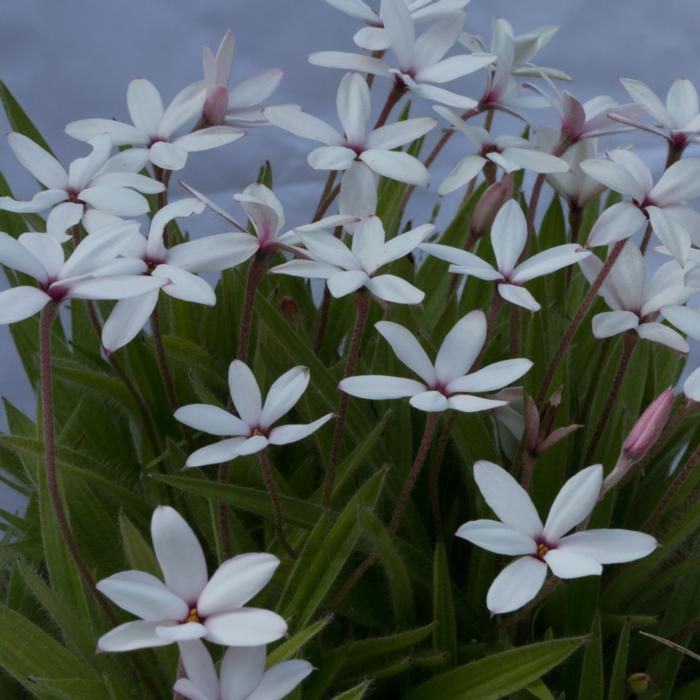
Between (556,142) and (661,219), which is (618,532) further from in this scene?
(556,142)

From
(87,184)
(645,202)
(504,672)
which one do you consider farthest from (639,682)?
(87,184)

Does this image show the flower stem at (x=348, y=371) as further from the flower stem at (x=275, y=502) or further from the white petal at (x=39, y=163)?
the white petal at (x=39, y=163)

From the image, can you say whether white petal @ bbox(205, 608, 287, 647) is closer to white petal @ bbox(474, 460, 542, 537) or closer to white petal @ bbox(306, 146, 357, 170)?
white petal @ bbox(474, 460, 542, 537)

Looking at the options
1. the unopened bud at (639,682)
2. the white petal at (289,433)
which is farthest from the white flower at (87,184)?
the unopened bud at (639,682)

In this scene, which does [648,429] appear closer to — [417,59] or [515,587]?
[515,587]

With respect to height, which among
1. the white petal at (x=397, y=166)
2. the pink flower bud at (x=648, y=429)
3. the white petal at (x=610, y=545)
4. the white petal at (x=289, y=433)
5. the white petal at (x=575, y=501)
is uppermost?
the white petal at (x=397, y=166)

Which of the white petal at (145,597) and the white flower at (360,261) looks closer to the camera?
the white petal at (145,597)

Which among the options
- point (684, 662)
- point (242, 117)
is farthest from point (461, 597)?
point (242, 117)
